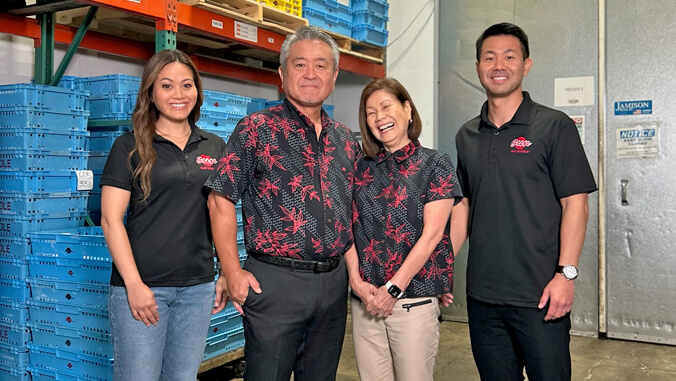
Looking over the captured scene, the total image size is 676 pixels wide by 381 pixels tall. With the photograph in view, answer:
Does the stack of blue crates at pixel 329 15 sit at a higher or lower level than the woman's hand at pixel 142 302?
higher

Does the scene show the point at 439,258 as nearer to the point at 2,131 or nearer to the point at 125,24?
the point at 2,131

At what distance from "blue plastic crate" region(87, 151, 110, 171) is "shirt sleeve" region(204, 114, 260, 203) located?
2.19 meters

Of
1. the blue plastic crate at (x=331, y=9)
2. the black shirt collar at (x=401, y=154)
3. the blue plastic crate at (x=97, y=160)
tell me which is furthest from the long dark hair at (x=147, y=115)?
the blue plastic crate at (x=331, y=9)

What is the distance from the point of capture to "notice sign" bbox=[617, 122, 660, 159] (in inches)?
207

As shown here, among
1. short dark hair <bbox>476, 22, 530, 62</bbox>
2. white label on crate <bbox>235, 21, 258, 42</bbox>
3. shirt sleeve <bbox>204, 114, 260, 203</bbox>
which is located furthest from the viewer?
white label on crate <bbox>235, 21, 258, 42</bbox>

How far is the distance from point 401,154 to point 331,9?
373 centimetres

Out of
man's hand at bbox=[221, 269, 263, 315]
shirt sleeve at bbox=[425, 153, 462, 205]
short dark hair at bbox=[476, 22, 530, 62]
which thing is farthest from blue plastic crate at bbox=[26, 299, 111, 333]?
short dark hair at bbox=[476, 22, 530, 62]

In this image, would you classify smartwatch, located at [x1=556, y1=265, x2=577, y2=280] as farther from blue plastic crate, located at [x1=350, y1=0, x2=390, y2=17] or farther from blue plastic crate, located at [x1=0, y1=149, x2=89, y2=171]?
blue plastic crate, located at [x1=350, y1=0, x2=390, y2=17]

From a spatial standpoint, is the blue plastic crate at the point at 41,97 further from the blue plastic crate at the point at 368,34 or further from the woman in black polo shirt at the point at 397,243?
the blue plastic crate at the point at 368,34

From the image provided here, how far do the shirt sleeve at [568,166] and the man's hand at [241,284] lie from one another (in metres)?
1.26

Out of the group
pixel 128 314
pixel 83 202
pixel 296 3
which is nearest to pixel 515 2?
pixel 296 3

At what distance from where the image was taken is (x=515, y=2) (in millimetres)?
5793

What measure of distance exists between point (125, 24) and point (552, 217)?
3.87m

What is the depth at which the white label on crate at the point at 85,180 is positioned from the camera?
385 cm
